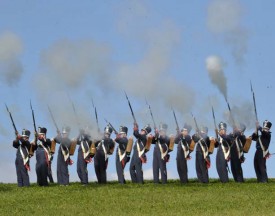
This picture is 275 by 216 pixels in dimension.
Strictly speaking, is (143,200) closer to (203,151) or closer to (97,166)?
(203,151)

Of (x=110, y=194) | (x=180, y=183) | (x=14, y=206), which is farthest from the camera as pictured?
(x=180, y=183)

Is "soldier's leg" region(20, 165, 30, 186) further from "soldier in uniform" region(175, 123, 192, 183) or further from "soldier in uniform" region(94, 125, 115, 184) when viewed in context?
"soldier in uniform" region(175, 123, 192, 183)

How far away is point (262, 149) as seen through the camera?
3566 cm

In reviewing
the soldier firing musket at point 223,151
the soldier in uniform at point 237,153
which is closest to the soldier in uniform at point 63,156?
the soldier firing musket at point 223,151

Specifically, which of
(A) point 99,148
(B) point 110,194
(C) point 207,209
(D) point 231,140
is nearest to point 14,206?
(B) point 110,194

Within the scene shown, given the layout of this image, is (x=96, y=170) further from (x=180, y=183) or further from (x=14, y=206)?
(x=14, y=206)

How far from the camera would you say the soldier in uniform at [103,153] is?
36.6 metres

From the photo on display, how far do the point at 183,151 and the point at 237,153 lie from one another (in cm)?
249

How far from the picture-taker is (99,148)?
3669 cm

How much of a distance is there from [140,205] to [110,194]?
3.58m

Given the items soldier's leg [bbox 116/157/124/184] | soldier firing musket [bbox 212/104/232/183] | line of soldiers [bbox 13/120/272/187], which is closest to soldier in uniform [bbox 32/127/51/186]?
line of soldiers [bbox 13/120/272/187]

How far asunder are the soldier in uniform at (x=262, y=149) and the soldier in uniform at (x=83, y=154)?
729 centimetres

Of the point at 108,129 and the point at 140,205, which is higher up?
the point at 108,129

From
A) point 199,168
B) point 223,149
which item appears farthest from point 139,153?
point 223,149
